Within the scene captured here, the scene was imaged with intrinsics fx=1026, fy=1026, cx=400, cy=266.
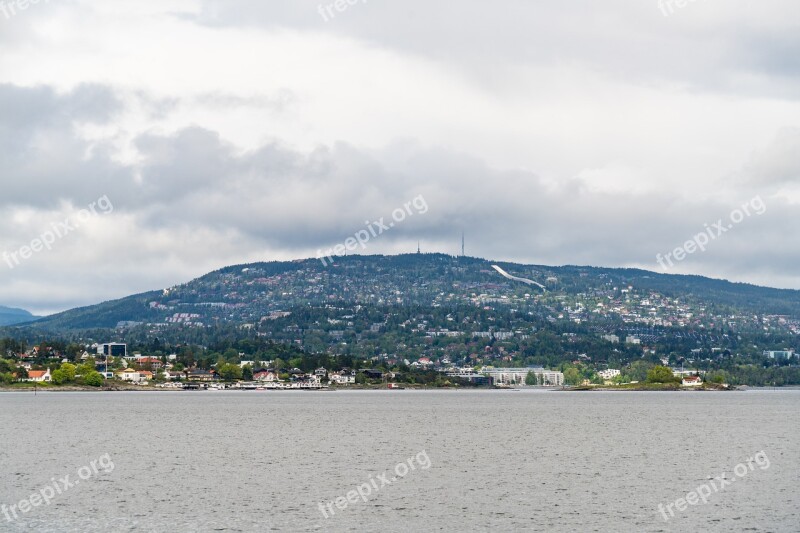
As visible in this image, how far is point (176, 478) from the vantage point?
6278cm

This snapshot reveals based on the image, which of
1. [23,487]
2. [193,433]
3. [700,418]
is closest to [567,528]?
[23,487]

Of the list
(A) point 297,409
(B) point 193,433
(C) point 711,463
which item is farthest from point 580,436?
(A) point 297,409

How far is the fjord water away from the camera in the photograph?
4812 cm

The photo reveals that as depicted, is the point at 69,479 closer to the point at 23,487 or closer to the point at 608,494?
the point at 23,487

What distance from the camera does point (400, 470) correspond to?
2625 inches

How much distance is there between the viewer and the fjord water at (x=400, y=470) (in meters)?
48.1

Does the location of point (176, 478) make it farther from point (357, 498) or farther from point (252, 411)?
point (252, 411)

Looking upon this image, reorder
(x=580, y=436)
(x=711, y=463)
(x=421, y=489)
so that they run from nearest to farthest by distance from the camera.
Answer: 1. (x=421, y=489)
2. (x=711, y=463)
3. (x=580, y=436)

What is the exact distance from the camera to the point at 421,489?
58438 mm

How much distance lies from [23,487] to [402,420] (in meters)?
72.0

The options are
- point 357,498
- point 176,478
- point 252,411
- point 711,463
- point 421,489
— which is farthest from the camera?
point 252,411

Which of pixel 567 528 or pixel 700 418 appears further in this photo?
pixel 700 418

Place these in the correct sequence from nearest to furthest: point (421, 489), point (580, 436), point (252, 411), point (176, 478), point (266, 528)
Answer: point (266, 528)
point (421, 489)
point (176, 478)
point (580, 436)
point (252, 411)

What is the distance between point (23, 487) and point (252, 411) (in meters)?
91.2
